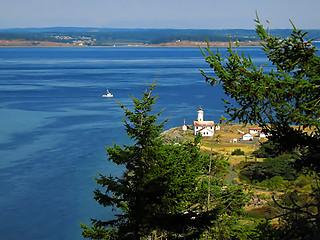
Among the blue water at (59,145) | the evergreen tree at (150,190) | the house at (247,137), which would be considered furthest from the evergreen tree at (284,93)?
the house at (247,137)

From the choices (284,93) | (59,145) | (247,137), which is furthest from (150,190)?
(247,137)

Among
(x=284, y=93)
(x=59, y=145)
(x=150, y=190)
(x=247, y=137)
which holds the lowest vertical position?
(x=247, y=137)

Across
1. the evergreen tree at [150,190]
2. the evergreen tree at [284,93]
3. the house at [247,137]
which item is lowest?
the house at [247,137]

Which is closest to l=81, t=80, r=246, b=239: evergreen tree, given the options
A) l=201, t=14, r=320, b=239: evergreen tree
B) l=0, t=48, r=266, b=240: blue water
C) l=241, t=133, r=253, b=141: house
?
l=201, t=14, r=320, b=239: evergreen tree

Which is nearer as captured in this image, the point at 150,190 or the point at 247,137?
the point at 150,190

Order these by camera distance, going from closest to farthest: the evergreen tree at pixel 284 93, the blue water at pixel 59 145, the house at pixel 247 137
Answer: the evergreen tree at pixel 284 93, the blue water at pixel 59 145, the house at pixel 247 137

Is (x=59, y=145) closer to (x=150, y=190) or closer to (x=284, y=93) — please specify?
(x=150, y=190)

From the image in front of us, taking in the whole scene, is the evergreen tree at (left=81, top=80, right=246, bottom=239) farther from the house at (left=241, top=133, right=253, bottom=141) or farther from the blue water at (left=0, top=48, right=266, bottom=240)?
the house at (left=241, top=133, right=253, bottom=141)

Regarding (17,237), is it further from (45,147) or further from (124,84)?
(124,84)

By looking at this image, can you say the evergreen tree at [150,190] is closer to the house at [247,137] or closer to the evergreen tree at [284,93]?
the evergreen tree at [284,93]

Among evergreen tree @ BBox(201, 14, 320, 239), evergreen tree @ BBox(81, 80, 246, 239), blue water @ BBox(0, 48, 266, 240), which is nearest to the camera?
evergreen tree @ BBox(201, 14, 320, 239)

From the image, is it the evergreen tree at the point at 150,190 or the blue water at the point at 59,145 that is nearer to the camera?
the evergreen tree at the point at 150,190
